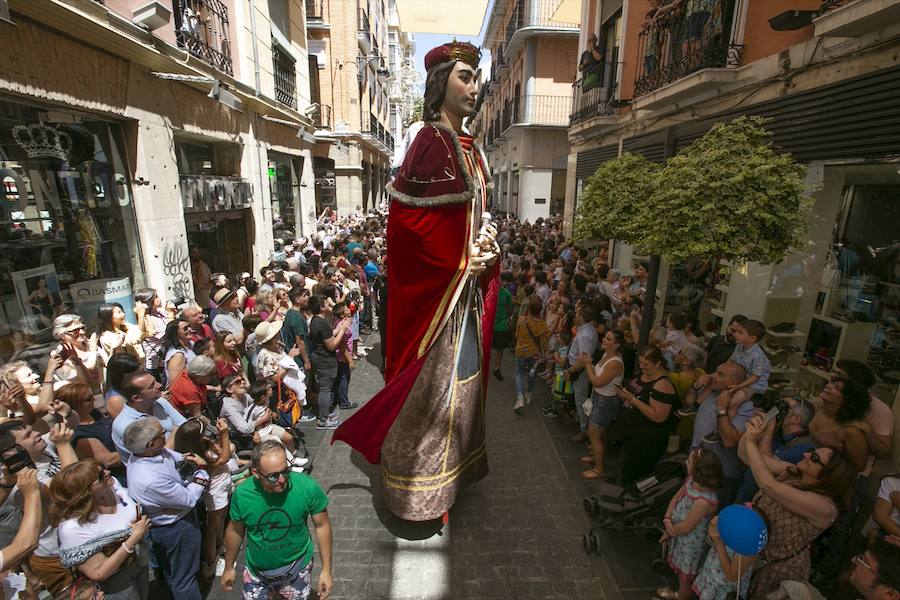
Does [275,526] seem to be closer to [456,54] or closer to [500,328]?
[456,54]

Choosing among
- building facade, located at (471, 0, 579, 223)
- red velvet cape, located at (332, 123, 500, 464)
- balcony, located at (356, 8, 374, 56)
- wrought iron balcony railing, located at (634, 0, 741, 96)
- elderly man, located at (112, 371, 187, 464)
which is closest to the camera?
elderly man, located at (112, 371, 187, 464)

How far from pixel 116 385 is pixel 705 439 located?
12.9ft

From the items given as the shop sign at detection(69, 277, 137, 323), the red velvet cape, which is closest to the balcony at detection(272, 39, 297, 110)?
the shop sign at detection(69, 277, 137, 323)

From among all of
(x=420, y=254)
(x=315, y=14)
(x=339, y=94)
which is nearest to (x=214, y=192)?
(x=420, y=254)

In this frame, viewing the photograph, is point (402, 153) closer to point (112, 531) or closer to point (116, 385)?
point (116, 385)

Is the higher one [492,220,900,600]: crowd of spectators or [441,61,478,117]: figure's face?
[441,61,478,117]: figure's face

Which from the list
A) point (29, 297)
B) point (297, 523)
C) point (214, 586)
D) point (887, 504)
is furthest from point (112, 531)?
point (887, 504)

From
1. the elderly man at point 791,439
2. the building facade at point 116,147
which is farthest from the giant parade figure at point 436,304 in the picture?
the building facade at point 116,147

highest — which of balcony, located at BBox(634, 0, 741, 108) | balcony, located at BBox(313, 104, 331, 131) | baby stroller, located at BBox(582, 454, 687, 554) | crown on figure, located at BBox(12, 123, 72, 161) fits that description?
balcony, located at BBox(313, 104, 331, 131)

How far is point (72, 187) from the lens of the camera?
496cm

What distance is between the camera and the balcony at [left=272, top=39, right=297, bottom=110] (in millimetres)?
10781

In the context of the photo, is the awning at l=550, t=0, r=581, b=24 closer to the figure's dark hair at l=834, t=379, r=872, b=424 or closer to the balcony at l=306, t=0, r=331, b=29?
the balcony at l=306, t=0, r=331, b=29

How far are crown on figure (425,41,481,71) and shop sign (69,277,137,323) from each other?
14.9 ft

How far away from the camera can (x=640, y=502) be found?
10.6 feet
